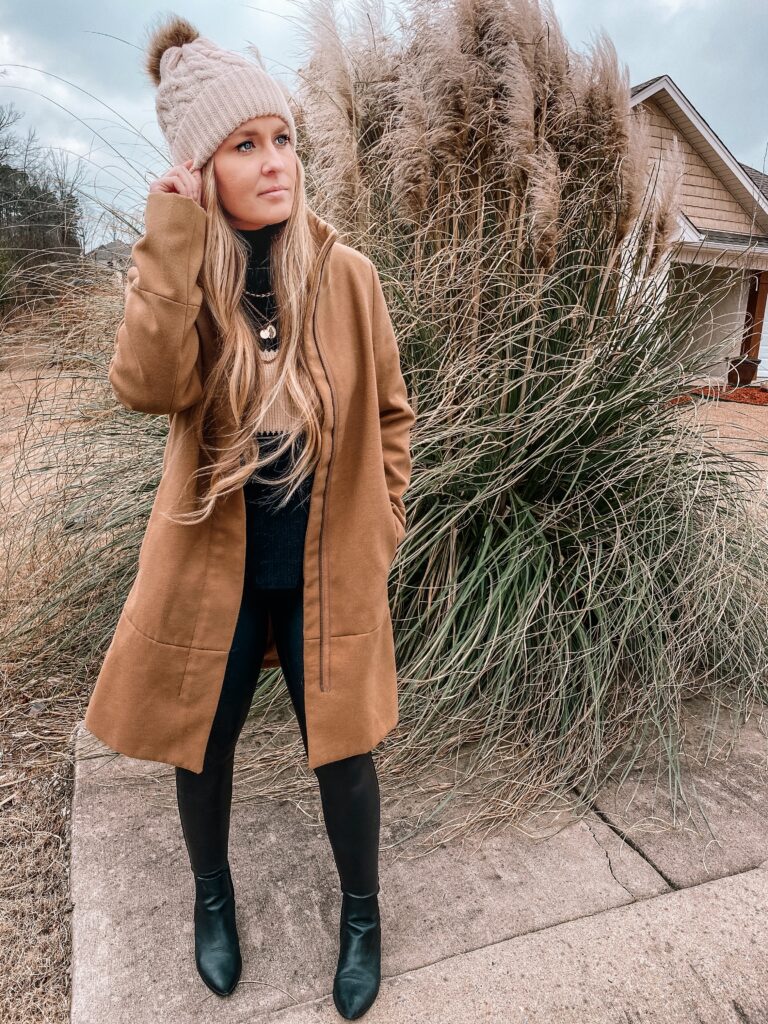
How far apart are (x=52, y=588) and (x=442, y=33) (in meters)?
2.55

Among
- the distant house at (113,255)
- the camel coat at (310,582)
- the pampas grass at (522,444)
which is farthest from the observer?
the distant house at (113,255)

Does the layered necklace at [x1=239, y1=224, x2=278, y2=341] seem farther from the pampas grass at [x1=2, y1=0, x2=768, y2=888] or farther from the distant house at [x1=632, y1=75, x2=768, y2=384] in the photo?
the distant house at [x1=632, y1=75, x2=768, y2=384]

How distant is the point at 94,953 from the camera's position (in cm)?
173

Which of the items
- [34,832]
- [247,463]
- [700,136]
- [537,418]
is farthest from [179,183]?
[700,136]

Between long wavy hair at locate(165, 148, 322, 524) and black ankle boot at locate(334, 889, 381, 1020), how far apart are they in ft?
2.99

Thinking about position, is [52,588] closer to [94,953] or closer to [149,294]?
[94,953]

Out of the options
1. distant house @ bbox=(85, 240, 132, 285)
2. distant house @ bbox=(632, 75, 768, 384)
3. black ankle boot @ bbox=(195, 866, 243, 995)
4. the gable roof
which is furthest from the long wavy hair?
the gable roof

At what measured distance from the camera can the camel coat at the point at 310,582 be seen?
147 cm

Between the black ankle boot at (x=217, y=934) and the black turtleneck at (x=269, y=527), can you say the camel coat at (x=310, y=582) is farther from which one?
the black ankle boot at (x=217, y=934)

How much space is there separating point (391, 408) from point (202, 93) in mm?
695

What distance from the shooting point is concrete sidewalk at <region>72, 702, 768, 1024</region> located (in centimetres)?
161

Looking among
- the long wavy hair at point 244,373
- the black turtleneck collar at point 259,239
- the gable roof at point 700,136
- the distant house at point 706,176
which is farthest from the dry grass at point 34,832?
the gable roof at point 700,136

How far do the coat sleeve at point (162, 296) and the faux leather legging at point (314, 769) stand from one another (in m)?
0.47

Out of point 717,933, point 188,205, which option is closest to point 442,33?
point 188,205
